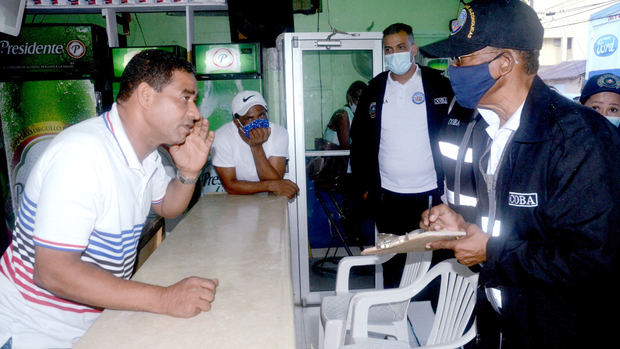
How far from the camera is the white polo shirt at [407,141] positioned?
10.2ft

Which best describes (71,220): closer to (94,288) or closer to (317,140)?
(94,288)

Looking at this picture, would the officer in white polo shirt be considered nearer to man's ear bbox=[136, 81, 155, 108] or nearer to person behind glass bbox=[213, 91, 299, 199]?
man's ear bbox=[136, 81, 155, 108]

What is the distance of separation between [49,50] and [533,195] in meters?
4.10

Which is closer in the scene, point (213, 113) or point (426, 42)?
point (213, 113)

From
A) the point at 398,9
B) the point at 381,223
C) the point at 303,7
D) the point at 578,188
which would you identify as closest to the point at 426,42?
the point at 398,9

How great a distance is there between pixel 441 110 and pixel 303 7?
2481 millimetres

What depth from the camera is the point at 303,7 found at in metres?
4.86

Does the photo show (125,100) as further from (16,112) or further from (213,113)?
(16,112)

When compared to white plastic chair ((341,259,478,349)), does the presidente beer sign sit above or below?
above

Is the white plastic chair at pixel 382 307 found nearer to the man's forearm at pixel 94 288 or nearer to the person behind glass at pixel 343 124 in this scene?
the man's forearm at pixel 94 288

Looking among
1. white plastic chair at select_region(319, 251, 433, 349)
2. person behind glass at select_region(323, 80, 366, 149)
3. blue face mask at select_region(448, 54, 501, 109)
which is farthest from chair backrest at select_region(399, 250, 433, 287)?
person behind glass at select_region(323, 80, 366, 149)

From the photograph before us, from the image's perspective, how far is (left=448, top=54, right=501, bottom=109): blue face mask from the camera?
4.65 ft

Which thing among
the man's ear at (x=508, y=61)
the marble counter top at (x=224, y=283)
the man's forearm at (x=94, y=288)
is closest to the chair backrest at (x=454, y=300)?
the marble counter top at (x=224, y=283)

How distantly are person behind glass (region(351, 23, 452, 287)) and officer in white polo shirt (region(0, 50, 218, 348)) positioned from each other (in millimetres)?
1888
